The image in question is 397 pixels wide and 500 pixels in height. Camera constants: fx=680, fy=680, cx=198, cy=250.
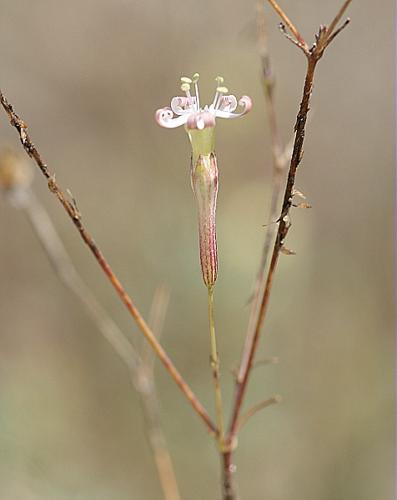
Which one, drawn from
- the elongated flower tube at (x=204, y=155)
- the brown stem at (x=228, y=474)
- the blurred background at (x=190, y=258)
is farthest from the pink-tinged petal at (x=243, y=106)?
the blurred background at (x=190, y=258)

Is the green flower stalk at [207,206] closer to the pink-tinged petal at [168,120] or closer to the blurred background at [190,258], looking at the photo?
the pink-tinged petal at [168,120]

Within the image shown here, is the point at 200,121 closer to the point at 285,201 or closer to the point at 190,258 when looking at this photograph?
the point at 285,201

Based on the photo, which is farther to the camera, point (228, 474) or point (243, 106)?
point (228, 474)

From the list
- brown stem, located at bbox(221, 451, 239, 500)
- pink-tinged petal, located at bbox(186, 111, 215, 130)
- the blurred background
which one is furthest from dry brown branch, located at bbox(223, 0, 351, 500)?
the blurred background

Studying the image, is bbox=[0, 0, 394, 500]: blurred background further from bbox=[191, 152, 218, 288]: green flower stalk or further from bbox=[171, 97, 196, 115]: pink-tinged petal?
bbox=[171, 97, 196, 115]: pink-tinged petal

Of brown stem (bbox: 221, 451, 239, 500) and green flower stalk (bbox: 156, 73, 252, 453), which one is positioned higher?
green flower stalk (bbox: 156, 73, 252, 453)

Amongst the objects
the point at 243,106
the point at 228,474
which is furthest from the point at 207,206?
the point at 228,474

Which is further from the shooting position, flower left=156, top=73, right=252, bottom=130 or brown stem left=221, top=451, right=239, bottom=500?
brown stem left=221, top=451, right=239, bottom=500

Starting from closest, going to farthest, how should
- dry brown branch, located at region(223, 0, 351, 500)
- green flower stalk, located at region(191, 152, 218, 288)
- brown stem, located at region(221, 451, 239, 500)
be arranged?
dry brown branch, located at region(223, 0, 351, 500) → green flower stalk, located at region(191, 152, 218, 288) → brown stem, located at region(221, 451, 239, 500)
